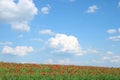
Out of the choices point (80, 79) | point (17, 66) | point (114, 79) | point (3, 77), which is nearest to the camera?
point (3, 77)

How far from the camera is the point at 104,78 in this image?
28.1 metres

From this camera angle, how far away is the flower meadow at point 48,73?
81.2ft

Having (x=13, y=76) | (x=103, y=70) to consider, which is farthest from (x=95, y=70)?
(x=13, y=76)

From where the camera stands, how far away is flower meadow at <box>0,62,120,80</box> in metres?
24.8

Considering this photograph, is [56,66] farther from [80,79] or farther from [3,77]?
[3,77]

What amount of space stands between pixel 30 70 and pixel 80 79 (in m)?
5.23

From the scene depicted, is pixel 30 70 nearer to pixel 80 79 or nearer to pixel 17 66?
pixel 17 66

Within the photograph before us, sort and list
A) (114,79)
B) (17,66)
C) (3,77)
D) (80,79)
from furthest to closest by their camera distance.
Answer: (17,66) < (114,79) < (80,79) < (3,77)

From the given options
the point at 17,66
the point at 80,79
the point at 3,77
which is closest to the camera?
the point at 3,77

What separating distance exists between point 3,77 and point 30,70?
5.54m

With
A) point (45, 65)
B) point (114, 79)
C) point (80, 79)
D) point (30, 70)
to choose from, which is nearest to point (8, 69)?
Answer: point (30, 70)

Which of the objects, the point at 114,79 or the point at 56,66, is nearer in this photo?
the point at 114,79

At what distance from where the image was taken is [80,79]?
84.8 feet

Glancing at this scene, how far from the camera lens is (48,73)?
26.9 metres
